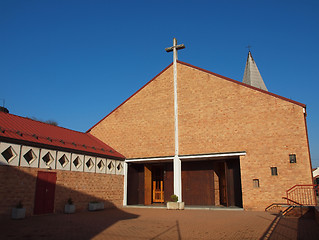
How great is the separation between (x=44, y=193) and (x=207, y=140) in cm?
1082

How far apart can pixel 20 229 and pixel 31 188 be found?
14.4 ft

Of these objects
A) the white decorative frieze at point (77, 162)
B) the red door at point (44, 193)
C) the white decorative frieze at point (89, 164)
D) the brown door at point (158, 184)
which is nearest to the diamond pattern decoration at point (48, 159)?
the red door at point (44, 193)

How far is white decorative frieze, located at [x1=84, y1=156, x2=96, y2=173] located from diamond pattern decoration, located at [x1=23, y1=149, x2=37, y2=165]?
408 cm

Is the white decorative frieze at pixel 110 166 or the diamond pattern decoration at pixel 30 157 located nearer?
the diamond pattern decoration at pixel 30 157

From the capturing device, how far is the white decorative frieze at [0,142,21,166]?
12.8 metres

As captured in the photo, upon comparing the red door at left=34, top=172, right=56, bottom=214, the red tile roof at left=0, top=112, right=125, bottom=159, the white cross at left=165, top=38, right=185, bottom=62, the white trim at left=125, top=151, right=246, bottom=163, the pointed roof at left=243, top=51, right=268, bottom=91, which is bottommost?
the red door at left=34, top=172, right=56, bottom=214

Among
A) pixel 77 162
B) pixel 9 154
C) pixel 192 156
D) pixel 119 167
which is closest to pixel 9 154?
pixel 9 154

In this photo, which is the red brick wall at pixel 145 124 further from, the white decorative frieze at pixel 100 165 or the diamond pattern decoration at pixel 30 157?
the diamond pattern decoration at pixel 30 157

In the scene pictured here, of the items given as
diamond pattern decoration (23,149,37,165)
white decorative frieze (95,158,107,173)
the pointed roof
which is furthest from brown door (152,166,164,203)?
the pointed roof

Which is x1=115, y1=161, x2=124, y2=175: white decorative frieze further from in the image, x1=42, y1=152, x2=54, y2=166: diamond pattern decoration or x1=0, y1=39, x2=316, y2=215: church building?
x1=42, y1=152, x2=54, y2=166: diamond pattern decoration

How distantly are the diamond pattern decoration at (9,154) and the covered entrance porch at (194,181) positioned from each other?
994 cm

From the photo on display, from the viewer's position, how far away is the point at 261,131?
17969 mm

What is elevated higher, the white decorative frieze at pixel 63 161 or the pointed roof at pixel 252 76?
the pointed roof at pixel 252 76

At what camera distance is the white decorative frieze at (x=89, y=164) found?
59.6 ft
